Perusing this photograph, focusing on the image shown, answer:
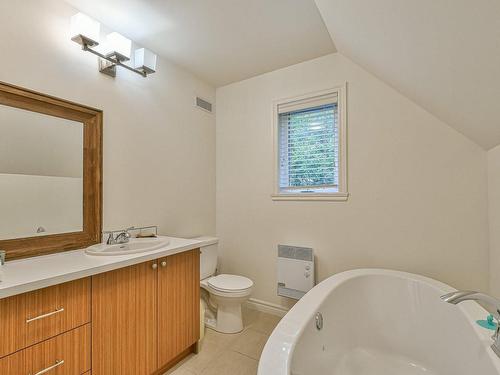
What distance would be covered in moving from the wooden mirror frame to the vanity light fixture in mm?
364

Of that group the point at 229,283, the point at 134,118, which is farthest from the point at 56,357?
the point at 134,118

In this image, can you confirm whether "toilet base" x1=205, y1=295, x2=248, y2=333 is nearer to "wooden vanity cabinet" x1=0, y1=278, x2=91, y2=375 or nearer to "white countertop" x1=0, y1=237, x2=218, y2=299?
"white countertop" x1=0, y1=237, x2=218, y2=299

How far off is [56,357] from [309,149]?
91.1 inches

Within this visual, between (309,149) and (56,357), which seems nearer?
(56,357)

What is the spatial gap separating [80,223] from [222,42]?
179cm

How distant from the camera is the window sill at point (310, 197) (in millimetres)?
2312

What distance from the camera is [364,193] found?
7.28ft

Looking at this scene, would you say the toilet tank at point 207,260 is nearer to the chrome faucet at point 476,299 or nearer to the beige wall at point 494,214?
the chrome faucet at point 476,299

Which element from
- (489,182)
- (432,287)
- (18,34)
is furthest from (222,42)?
(432,287)

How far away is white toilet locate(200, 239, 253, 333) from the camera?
85.4 inches

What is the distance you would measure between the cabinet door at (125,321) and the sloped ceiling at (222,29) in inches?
67.9

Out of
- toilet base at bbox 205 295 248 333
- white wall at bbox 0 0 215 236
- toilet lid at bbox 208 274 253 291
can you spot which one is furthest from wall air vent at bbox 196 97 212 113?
toilet base at bbox 205 295 248 333

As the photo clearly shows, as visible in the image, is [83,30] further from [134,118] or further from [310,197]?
[310,197]

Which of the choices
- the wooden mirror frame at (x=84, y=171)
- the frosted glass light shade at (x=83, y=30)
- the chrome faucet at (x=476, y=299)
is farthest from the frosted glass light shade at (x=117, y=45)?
the chrome faucet at (x=476, y=299)
